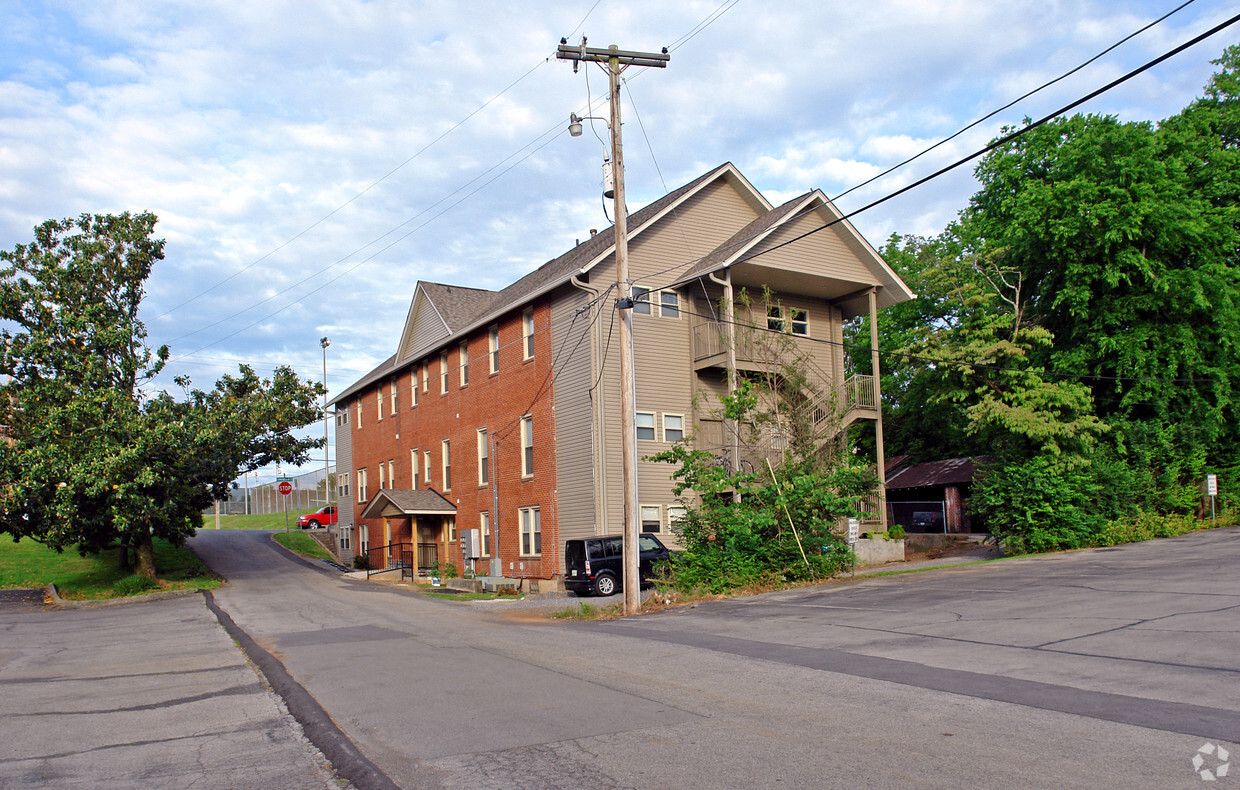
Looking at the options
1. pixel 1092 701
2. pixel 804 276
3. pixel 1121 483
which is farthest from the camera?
pixel 804 276

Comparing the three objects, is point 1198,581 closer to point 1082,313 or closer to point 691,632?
point 691,632

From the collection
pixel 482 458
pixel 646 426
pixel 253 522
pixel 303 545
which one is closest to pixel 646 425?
pixel 646 426

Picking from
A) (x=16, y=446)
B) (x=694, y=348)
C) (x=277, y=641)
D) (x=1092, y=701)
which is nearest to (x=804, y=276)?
(x=694, y=348)

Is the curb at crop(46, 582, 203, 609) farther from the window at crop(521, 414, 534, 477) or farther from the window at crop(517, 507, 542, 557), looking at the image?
the window at crop(521, 414, 534, 477)

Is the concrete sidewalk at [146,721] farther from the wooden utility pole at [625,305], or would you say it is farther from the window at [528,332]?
the window at [528,332]

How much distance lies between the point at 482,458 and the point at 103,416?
12043mm

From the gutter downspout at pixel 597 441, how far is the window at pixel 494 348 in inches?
241

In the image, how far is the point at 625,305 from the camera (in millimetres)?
18344

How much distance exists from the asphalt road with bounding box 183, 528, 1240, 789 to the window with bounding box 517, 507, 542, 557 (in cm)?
1132

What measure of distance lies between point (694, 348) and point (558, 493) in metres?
6.16

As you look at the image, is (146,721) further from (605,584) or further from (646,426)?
(646,426)

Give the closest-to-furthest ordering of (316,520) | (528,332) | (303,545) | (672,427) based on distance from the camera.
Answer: (672,427) < (528,332) < (303,545) < (316,520)

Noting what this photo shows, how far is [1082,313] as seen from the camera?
102 ft

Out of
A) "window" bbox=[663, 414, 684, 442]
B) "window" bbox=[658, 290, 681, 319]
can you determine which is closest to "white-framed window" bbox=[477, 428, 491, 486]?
"window" bbox=[663, 414, 684, 442]
